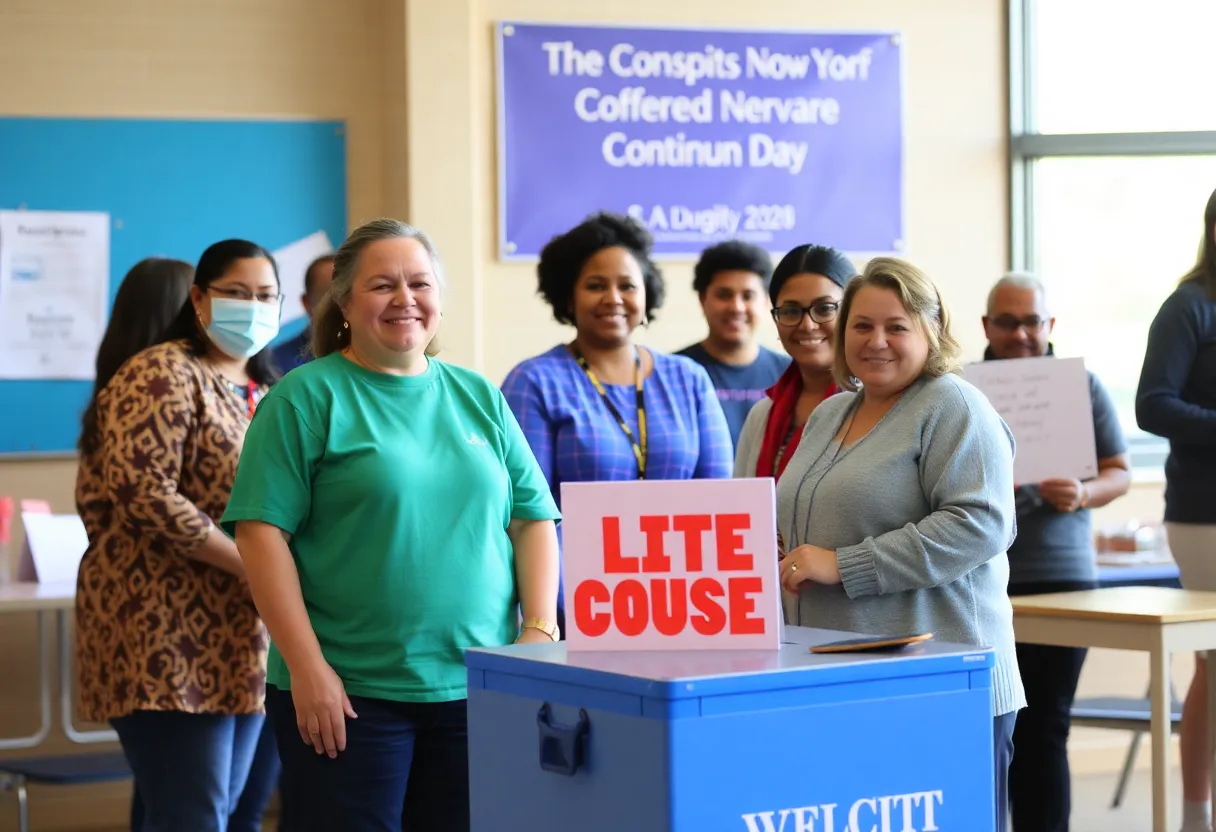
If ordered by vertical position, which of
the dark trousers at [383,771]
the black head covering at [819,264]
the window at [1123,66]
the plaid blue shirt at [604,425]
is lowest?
the dark trousers at [383,771]

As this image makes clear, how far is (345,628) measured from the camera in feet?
7.43

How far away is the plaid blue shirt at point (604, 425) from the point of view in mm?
3145

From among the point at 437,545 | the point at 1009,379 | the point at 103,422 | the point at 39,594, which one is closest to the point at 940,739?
the point at 437,545

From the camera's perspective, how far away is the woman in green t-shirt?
2.22m

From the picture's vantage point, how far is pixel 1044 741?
3582mm

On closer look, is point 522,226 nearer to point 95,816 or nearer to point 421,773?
point 95,816

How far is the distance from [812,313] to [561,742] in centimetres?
136

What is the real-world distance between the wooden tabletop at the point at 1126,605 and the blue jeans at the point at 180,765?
1693mm

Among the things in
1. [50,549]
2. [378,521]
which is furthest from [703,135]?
[378,521]

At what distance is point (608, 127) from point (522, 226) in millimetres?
465

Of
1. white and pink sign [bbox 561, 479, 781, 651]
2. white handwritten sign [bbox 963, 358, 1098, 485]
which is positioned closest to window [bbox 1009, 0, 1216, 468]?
white handwritten sign [bbox 963, 358, 1098, 485]

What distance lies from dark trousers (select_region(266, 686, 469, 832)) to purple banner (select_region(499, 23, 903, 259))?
122 inches

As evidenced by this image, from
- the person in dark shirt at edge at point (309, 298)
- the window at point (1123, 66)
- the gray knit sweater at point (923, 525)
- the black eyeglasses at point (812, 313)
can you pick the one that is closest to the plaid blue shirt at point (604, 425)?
the black eyeglasses at point (812, 313)

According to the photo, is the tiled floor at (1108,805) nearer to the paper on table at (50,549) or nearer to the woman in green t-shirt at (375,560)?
the paper on table at (50,549)
